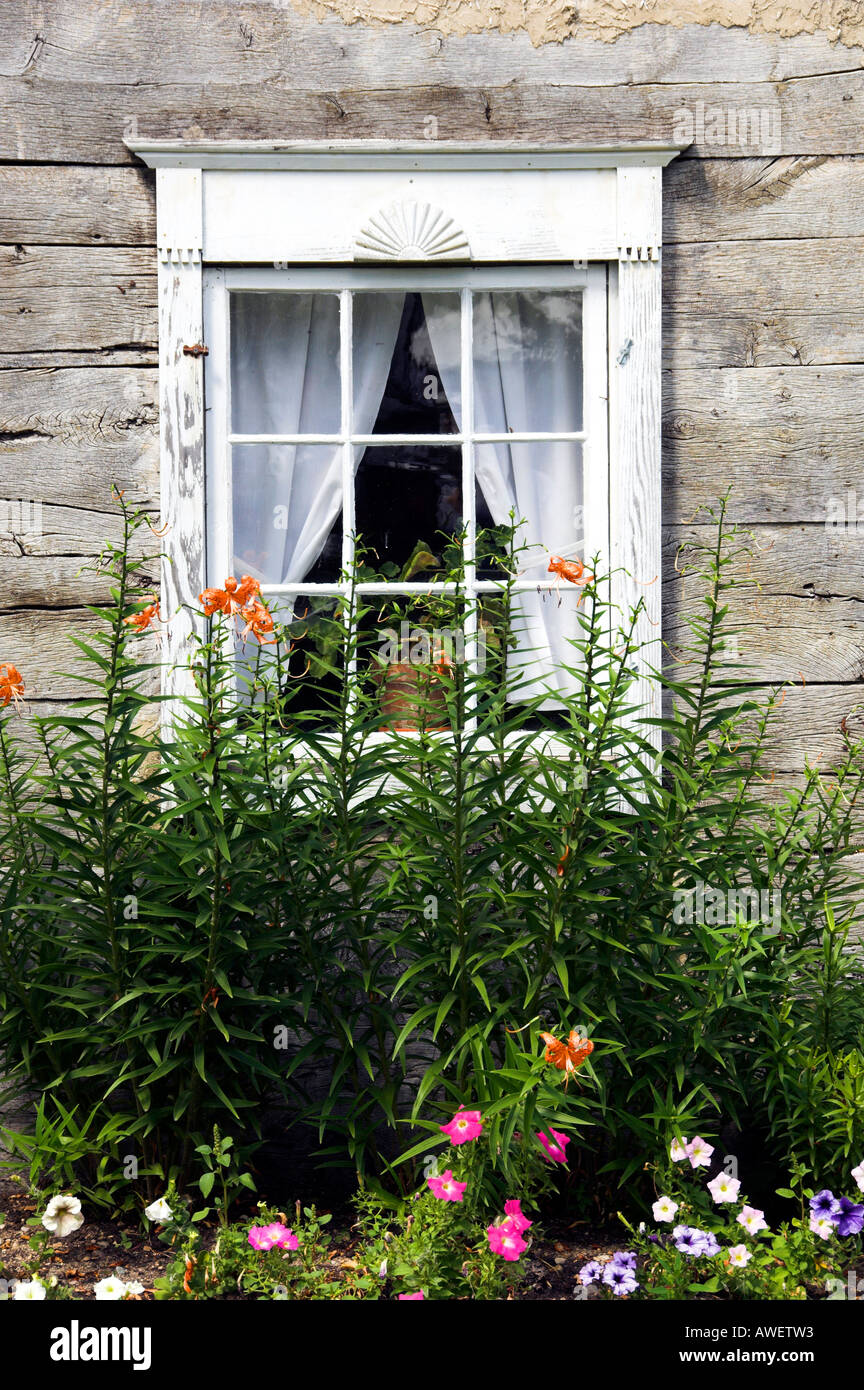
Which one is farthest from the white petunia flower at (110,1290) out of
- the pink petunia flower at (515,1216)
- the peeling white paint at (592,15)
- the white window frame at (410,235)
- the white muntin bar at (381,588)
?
the peeling white paint at (592,15)

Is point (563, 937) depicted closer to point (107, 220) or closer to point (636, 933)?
point (636, 933)

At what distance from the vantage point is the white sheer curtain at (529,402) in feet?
11.8

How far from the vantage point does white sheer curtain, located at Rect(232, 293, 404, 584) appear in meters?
3.60

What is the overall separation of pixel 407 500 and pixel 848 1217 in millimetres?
2327

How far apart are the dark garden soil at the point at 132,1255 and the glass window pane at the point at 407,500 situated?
6.36 ft

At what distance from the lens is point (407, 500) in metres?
3.61

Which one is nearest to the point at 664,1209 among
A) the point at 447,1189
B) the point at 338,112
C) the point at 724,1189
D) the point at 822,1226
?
the point at 724,1189

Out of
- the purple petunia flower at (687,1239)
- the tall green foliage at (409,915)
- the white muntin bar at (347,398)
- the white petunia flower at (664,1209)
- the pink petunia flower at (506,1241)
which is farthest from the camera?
the white muntin bar at (347,398)

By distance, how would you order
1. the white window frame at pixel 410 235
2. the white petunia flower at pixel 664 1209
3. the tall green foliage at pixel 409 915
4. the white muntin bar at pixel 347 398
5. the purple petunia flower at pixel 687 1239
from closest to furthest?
1. the purple petunia flower at pixel 687 1239
2. the white petunia flower at pixel 664 1209
3. the tall green foliage at pixel 409 915
4. the white window frame at pixel 410 235
5. the white muntin bar at pixel 347 398

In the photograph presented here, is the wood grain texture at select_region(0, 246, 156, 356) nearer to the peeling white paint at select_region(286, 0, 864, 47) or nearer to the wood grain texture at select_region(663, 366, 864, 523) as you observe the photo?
the peeling white paint at select_region(286, 0, 864, 47)

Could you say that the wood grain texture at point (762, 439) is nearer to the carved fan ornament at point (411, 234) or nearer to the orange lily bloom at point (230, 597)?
the carved fan ornament at point (411, 234)

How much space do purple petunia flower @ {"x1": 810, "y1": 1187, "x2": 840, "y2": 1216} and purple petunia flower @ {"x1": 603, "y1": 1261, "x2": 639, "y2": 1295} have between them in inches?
18.6

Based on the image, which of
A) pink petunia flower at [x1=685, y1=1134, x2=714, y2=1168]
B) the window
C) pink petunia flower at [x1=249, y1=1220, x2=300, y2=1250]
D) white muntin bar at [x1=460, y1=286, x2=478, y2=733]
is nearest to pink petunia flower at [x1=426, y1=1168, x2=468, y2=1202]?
pink petunia flower at [x1=249, y1=1220, x2=300, y2=1250]

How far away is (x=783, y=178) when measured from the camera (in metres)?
3.52
